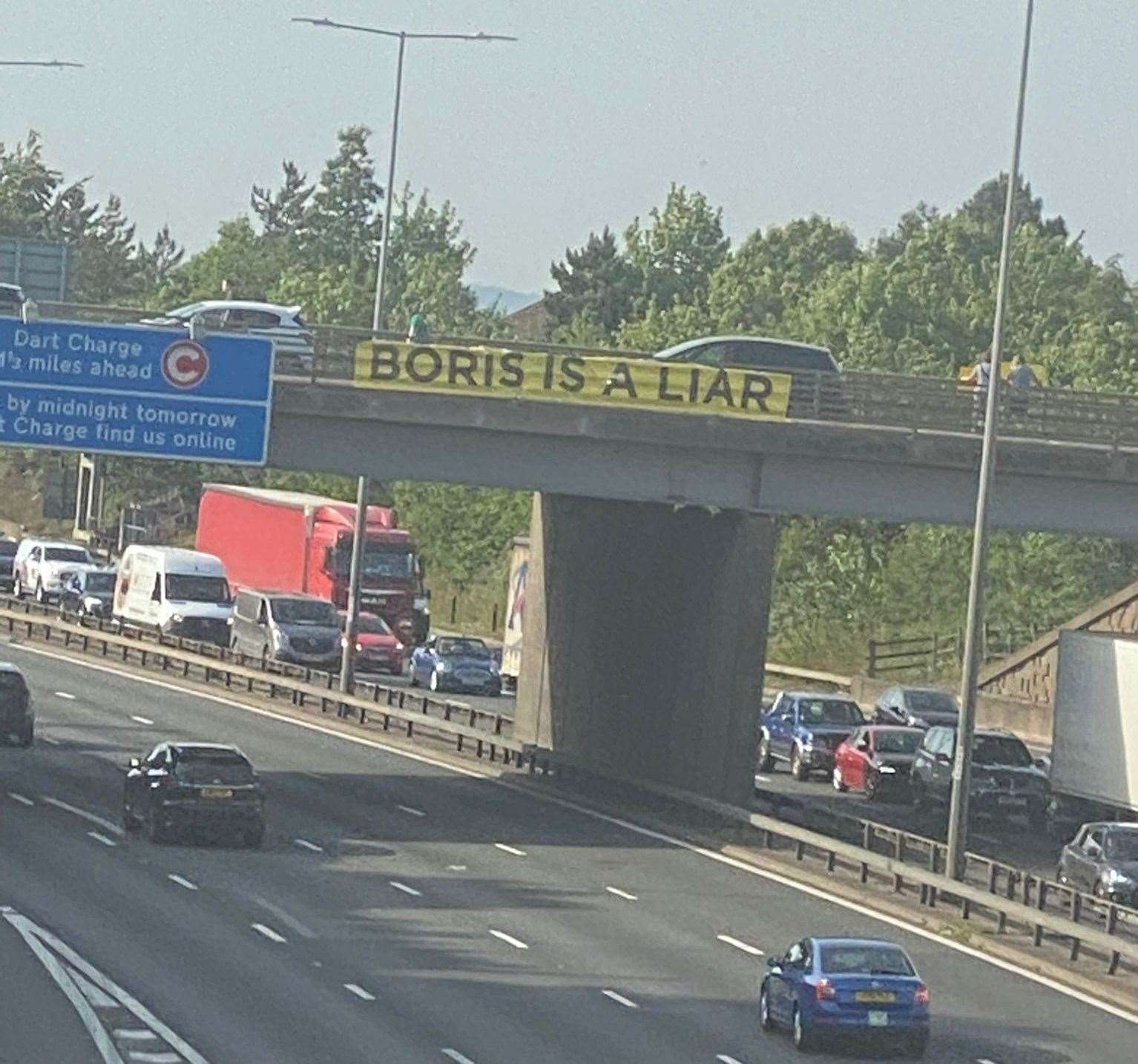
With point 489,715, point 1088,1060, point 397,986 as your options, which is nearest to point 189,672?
point 489,715

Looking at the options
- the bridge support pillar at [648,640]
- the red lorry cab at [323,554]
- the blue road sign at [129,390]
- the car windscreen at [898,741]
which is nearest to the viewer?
the blue road sign at [129,390]

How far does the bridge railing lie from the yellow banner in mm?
338

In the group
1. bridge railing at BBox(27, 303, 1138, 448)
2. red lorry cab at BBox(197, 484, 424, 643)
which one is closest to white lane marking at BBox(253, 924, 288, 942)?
bridge railing at BBox(27, 303, 1138, 448)

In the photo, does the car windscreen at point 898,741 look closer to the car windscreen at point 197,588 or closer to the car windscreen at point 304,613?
the car windscreen at point 304,613

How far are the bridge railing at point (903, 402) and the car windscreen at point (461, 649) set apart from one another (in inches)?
1083

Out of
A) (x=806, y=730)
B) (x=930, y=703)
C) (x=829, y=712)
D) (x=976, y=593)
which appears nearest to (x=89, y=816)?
(x=976, y=593)

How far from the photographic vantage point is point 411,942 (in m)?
38.5

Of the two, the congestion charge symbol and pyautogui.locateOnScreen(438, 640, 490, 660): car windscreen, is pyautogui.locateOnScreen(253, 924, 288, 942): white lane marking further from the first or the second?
pyautogui.locateOnScreen(438, 640, 490, 660): car windscreen

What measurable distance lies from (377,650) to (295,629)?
4999 millimetres

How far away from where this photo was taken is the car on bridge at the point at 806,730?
6388 cm

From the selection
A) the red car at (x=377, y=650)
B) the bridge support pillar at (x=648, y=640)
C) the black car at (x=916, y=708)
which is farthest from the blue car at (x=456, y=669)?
the bridge support pillar at (x=648, y=640)

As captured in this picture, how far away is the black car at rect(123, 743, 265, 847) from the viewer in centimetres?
4684

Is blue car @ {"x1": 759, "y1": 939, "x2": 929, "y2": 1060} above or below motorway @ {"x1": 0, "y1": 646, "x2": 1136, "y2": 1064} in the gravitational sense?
above

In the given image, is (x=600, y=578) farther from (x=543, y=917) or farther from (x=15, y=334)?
(x=543, y=917)
